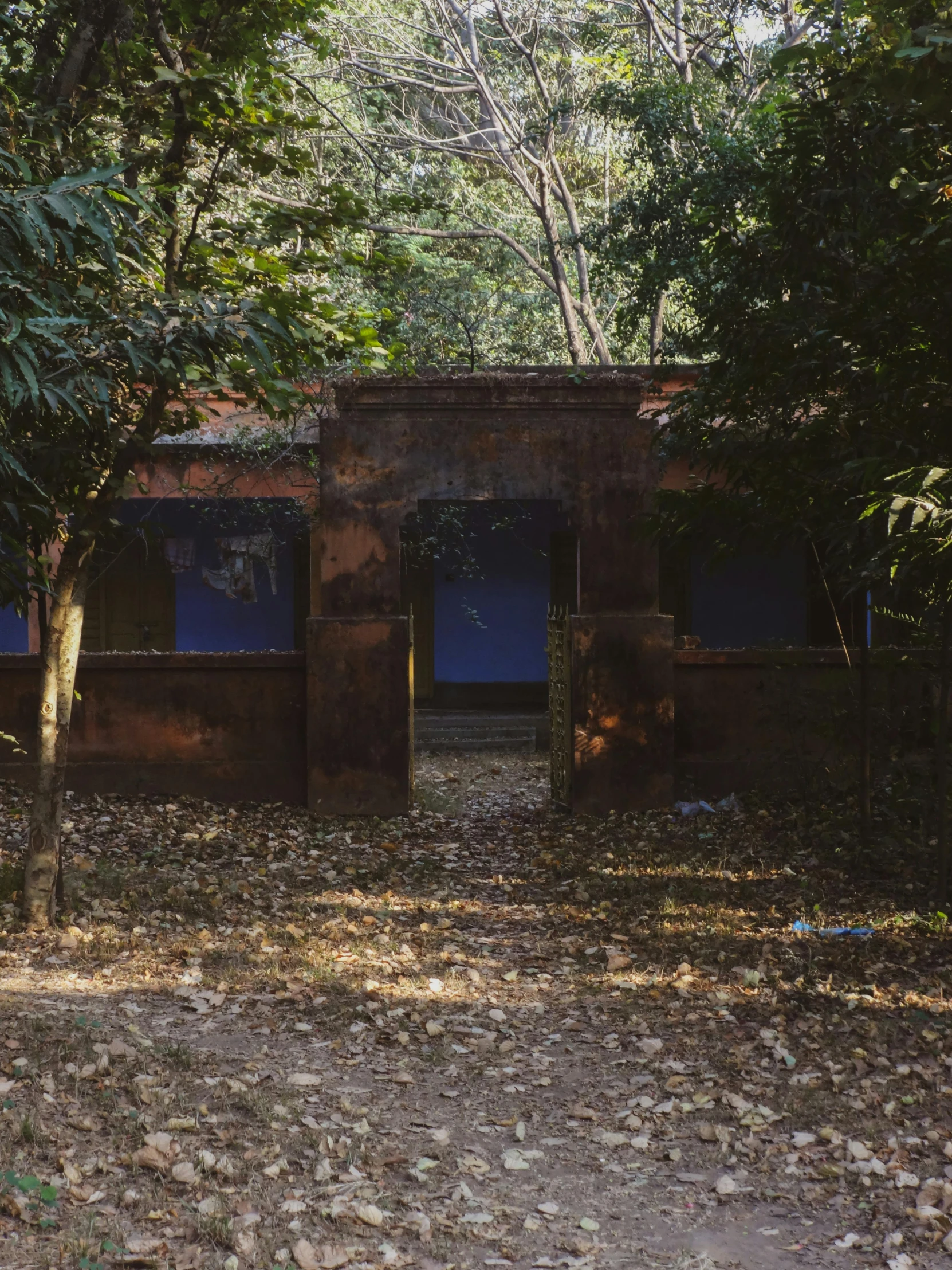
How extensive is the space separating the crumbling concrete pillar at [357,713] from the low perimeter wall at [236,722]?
0.22 metres

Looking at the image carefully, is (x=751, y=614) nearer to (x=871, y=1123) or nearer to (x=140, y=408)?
(x=140, y=408)

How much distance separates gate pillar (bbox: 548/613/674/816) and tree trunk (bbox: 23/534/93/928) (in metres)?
4.27

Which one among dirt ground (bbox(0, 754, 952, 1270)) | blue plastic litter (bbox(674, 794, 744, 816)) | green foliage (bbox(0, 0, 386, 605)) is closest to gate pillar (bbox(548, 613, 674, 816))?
blue plastic litter (bbox(674, 794, 744, 816))

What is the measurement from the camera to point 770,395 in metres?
6.60

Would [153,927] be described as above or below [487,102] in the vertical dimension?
below

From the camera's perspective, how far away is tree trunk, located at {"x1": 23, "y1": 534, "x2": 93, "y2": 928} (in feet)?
20.6

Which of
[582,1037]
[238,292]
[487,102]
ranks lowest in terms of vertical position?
[582,1037]

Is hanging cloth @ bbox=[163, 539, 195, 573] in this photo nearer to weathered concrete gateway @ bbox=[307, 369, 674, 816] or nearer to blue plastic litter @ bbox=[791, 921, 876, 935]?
weathered concrete gateway @ bbox=[307, 369, 674, 816]

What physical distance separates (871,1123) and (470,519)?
37.5 ft

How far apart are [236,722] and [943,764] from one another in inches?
218

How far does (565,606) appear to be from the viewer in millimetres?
9422

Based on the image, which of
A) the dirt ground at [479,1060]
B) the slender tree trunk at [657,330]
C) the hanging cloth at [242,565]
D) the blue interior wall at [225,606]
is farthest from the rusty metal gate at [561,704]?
the slender tree trunk at [657,330]

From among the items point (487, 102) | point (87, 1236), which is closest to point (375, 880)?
point (87, 1236)

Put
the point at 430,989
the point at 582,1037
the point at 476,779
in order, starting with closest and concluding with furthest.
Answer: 1. the point at 582,1037
2. the point at 430,989
3. the point at 476,779
